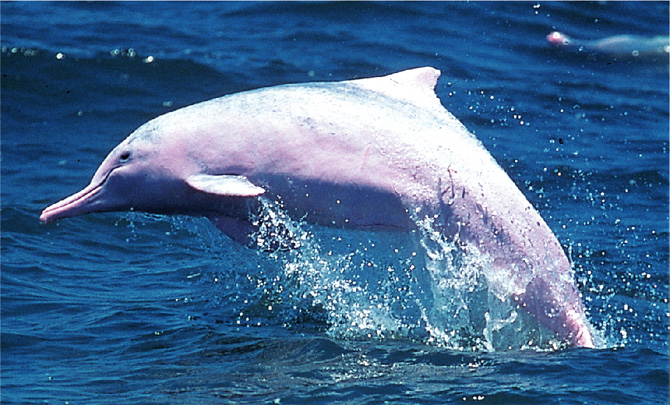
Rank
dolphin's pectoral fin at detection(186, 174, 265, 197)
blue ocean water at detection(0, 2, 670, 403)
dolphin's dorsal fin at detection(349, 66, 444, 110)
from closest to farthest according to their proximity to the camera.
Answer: dolphin's pectoral fin at detection(186, 174, 265, 197)
blue ocean water at detection(0, 2, 670, 403)
dolphin's dorsal fin at detection(349, 66, 444, 110)

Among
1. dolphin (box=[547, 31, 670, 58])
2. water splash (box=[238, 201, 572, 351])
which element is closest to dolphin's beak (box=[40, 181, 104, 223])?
water splash (box=[238, 201, 572, 351])

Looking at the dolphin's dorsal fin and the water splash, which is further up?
the dolphin's dorsal fin

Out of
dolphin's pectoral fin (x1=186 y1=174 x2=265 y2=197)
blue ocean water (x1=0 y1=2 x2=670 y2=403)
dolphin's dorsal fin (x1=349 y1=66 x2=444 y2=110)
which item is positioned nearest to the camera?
dolphin's pectoral fin (x1=186 y1=174 x2=265 y2=197)

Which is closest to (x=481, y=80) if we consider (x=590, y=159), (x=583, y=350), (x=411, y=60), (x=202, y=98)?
(x=411, y=60)

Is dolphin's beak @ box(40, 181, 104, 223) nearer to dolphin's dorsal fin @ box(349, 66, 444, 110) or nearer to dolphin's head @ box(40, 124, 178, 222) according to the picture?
dolphin's head @ box(40, 124, 178, 222)

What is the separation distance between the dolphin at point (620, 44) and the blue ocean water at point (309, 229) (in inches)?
8.8

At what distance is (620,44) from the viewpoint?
63.9 ft

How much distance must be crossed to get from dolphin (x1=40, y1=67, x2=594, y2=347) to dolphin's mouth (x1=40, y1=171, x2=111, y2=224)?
0.4 inches

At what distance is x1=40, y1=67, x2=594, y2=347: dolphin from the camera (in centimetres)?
728

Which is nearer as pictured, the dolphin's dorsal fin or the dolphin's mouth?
the dolphin's mouth

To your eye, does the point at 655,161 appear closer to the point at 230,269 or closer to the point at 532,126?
the point at 532,126

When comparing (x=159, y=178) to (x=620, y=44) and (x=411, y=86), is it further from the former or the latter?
(x=620, y=44)

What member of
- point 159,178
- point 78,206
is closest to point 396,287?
point 159,178

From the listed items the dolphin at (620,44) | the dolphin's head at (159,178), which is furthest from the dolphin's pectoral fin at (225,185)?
the dolphin at (620,44)
